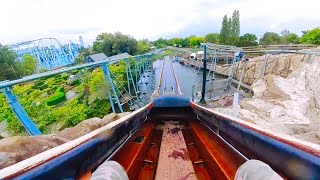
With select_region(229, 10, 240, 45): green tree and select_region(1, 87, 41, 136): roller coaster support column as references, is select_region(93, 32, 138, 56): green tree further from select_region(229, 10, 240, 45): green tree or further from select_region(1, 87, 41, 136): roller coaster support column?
select_region(1, 87, 41, 136): roller coaster support column

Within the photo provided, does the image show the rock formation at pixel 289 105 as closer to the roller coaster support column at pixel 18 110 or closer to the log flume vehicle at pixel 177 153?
the log flume vehicle at pixel 177 153

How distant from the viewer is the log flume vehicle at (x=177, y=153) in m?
0.99

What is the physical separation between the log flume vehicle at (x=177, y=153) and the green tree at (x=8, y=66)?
92.8 ft

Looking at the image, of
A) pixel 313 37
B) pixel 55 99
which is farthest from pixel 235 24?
pixel 55 99

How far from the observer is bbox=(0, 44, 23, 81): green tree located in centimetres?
2553

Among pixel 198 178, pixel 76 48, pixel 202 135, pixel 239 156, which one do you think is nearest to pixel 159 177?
pixel 198 178

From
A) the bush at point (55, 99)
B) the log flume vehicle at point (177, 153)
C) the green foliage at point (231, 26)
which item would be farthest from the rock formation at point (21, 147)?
the green foliage at point (231, 26)

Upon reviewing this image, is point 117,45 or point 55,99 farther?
point 117,45

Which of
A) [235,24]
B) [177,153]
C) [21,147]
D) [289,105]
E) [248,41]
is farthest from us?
[235,24]

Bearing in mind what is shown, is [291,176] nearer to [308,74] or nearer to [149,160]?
[149,160]

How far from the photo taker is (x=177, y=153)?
7.99 ft

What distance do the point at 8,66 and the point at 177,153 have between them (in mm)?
30616

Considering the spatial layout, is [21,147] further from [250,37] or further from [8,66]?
[250,37]

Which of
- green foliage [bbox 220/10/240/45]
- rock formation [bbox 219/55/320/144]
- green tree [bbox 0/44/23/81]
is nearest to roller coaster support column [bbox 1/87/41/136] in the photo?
rock formation [bbox 219/55/320/144]
